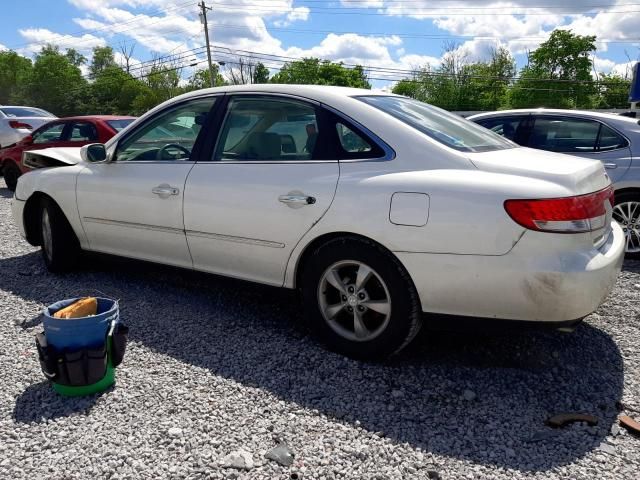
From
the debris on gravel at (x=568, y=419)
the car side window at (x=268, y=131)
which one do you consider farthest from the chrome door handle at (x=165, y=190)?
the debris on gravel at (x=568, y=419)

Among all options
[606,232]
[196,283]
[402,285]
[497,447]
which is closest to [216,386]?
[402,285]

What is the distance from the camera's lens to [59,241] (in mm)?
4770

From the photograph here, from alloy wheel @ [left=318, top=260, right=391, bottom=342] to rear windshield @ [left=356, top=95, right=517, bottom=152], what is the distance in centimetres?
89

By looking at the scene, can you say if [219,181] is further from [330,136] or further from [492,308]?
[492,308]

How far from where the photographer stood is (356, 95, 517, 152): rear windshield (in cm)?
323

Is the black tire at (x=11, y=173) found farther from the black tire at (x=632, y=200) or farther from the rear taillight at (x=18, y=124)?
the black tire at (x=632, y=200)

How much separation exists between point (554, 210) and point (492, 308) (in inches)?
22.6

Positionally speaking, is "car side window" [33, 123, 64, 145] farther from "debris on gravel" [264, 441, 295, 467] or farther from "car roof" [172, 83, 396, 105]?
"debris on gravel" [264, 441, 295, 467]

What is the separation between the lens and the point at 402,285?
298 centimetres

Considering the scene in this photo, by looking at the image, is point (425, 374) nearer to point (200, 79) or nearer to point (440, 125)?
point (440, 125)

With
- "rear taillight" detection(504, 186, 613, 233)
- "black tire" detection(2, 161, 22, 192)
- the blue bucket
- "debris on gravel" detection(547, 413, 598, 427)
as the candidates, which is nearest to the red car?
"black tire" detection(2, 161, 22, 192)

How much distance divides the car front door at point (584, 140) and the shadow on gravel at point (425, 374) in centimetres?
225

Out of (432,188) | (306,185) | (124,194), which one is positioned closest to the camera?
(432,188)

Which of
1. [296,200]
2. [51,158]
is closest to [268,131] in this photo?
[296,200]
